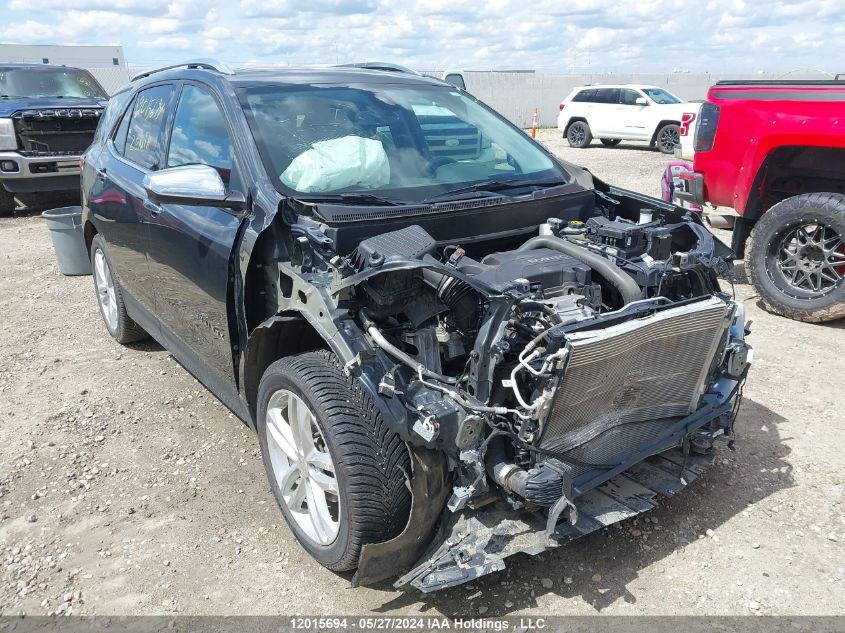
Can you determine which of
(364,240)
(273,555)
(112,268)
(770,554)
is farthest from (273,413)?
(112,268)

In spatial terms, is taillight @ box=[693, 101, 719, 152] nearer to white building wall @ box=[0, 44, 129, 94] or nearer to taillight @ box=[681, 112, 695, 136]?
taillight @ box=[681, 112, 695, 136]

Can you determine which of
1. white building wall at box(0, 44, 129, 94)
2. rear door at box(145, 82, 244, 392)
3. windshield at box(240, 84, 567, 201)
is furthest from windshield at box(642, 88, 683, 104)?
white building wall at box(0, 44, 129, 94)

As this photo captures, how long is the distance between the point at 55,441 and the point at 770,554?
12.5ft

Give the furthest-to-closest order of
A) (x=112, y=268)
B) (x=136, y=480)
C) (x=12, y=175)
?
(x=12, y=175)
(x=112, y=268)
(x=136, y=480)

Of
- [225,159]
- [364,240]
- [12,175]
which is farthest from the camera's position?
[12,175]

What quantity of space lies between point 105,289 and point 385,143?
3062mm

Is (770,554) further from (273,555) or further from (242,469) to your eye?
(242,469)

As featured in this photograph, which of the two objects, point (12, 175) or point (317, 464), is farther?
point (12, 175)

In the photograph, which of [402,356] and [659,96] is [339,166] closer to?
[402,356]

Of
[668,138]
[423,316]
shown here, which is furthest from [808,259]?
[668,138]

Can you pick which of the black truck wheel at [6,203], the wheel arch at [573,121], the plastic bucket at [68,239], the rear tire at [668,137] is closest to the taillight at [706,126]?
the plastic bucket at [68,239]

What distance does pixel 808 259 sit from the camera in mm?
5535

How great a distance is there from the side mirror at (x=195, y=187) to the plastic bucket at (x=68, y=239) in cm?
429

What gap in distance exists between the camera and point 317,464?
2.74 meters
